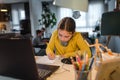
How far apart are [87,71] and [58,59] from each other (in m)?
0.66

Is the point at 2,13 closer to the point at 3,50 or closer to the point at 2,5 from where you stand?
the point at 2,5

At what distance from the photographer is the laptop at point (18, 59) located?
0.78 metres

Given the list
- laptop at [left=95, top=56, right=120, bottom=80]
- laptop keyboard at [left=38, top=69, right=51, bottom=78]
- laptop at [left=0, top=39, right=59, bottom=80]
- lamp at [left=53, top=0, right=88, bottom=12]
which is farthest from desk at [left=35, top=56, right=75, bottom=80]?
lamp at [left=53, top=0, right=88, bottom=12]

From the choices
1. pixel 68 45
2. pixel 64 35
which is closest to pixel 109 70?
pixel 64 35

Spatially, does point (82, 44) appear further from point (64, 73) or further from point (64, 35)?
point (64, 73)

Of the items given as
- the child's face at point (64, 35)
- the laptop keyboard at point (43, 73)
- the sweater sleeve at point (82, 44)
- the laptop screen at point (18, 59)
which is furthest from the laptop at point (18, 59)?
the sweater sleeve at point (82, 44)

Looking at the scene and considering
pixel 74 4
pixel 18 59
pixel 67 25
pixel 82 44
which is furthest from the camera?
pixel 82 44

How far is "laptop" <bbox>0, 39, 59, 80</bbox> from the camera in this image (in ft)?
2.55

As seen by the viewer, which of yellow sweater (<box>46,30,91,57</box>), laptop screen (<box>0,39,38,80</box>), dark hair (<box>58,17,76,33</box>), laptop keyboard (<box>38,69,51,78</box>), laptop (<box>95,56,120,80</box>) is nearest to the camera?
laptop (<box>95,56,120,80</box>)

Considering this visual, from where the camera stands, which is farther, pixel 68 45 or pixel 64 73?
pixel 68 45

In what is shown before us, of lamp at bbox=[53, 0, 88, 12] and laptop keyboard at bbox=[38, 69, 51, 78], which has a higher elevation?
lamp at bbox=[53, 0, 88, 12]

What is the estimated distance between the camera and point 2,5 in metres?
7.30

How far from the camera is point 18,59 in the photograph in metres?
0.82

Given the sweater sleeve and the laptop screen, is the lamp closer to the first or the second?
the laptop screen
